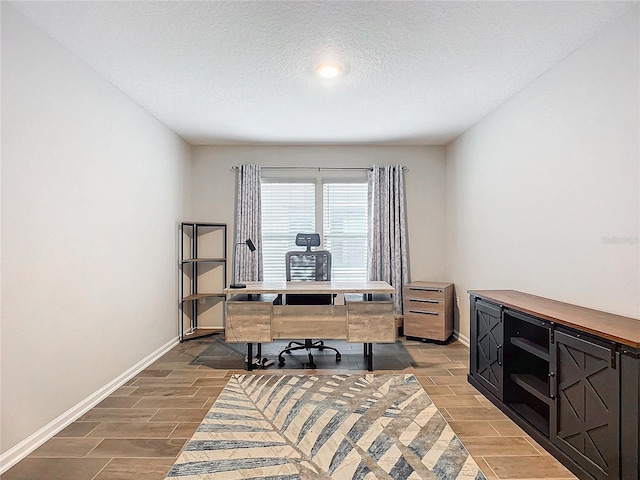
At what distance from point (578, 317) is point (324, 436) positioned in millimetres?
1725

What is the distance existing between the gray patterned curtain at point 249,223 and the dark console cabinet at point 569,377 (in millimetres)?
3068

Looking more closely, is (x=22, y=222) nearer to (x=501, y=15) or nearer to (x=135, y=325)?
(x=135, y=325)

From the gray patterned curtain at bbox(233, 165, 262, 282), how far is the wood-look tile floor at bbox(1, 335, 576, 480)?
1.24 m

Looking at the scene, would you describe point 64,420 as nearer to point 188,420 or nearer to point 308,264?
point 188,420

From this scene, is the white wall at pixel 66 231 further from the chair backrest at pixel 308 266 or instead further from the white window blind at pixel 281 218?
the white window blind at pixel 281 218

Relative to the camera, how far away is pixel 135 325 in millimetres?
3645

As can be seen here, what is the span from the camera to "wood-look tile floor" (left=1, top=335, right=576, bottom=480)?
6.91ft

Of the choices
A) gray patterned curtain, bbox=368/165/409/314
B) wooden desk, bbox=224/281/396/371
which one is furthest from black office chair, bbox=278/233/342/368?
gray patterned curtain, bbox=368/165/409/314

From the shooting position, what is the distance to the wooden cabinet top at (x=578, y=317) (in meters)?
1.83

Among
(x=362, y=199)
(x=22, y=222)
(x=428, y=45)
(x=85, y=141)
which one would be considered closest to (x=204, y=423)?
(x=22, y=222)

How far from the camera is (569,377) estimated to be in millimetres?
2113

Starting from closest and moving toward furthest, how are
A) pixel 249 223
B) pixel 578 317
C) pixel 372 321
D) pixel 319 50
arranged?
pixel 578 317, pixel 319 50, pixel 372 321, pixel 249 223

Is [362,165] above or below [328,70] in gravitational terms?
below

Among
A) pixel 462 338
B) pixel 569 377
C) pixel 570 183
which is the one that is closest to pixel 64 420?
pixel 569 377
